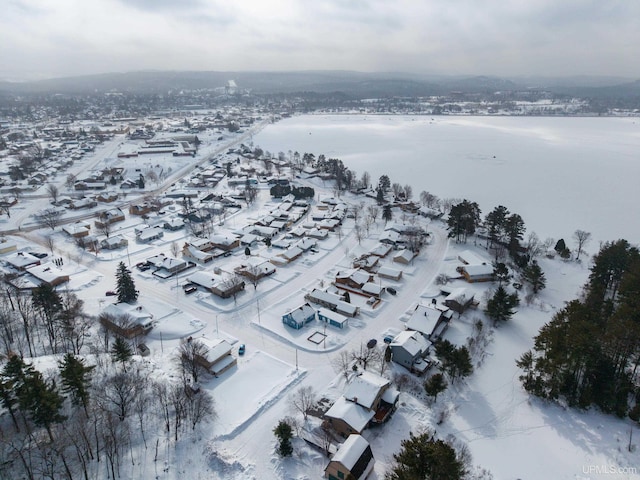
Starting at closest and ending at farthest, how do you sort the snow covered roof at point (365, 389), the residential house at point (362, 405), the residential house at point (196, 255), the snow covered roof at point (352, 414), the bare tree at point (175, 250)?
the snow covered roof at point (352, 414)
the residential house at point (362, 405)
the snow covered roof at point (365, 389)
the residential house at point (196, 255)
the bare tree at point (175, 250)

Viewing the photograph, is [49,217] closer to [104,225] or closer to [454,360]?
[104,225]

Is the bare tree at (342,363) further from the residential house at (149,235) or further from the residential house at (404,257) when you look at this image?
the residential house at (149,235)

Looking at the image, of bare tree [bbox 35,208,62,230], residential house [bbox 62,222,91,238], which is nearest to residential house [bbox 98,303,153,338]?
residential house [bbox 62,222,91,238]

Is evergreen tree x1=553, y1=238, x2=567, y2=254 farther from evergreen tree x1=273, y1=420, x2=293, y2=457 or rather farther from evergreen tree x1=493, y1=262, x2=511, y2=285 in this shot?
evergreen tree x1=273, y1=420, x2=293, y2=457

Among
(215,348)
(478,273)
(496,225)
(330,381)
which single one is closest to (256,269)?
(215,348)

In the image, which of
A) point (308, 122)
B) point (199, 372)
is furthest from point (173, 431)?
point (308, 122)

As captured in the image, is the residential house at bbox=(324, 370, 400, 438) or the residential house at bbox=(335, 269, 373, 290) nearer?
the residential house at bbox=(324, 370, 400, 438)

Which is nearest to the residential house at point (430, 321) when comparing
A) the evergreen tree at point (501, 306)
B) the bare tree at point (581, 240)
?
the evergreen tree at point (501, 306)
